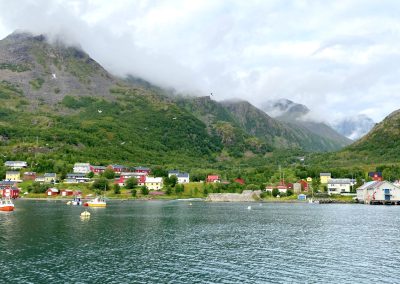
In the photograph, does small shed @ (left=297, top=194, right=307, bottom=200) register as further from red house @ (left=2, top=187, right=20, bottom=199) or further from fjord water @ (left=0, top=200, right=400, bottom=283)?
red house @ (left=2, top=187, right=20, bottom=199)

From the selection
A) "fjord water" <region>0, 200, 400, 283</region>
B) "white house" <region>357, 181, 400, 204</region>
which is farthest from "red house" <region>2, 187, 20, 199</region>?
"white house" <region>357, 181, 400, 204</region>

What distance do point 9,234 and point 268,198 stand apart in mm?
137089

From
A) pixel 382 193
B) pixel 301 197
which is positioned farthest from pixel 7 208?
pixel 382 193

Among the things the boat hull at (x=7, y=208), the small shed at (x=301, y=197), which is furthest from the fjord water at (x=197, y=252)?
the small shed at (x=301, y=197)

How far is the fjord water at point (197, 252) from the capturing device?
46562 millimetres

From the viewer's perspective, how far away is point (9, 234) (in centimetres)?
7644

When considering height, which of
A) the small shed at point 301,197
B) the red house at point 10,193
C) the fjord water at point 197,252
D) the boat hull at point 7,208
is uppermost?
the red house at point 10,193

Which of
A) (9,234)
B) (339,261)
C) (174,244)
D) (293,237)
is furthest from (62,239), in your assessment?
(339,261)

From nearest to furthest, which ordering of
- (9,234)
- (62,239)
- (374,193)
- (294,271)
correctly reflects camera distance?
(294,271)
(62,239)
(9,234)
(374,193)

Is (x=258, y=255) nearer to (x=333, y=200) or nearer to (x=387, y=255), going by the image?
(x=387, y=255)

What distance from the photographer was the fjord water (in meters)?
46.6

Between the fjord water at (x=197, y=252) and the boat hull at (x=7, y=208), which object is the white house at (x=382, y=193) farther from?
the boat hull at (x=7, y=208)

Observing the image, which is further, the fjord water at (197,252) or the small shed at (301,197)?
the small shed at (301,197)

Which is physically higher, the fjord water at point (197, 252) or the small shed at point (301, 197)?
the small shed at point (301, 197)
